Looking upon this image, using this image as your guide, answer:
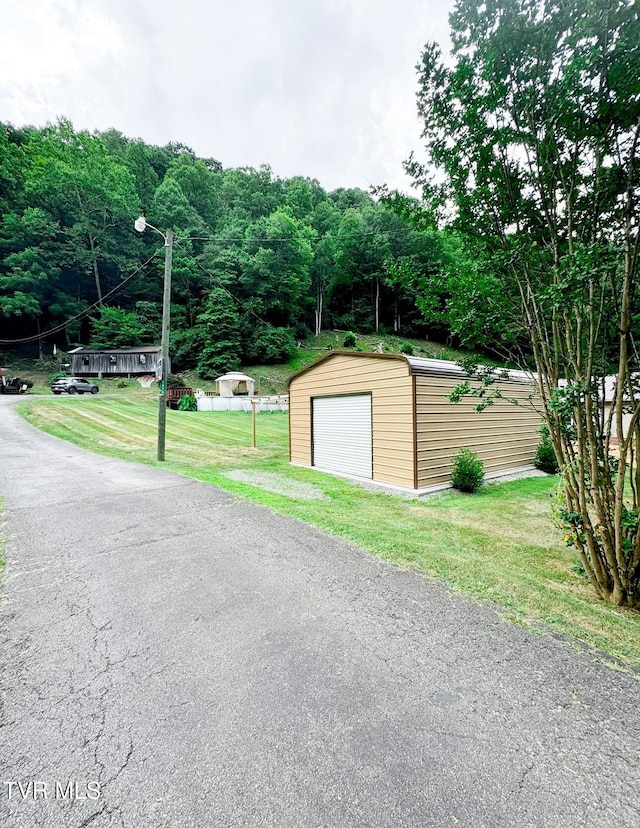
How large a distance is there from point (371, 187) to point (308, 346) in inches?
1264

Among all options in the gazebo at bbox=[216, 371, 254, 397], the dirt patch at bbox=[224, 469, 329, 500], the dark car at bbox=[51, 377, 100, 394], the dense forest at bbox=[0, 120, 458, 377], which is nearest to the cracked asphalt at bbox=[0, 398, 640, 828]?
the dirt patch at bbox=[224, 469, 329, 500]

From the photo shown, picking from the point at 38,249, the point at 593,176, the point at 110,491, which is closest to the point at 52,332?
the point at 38,249

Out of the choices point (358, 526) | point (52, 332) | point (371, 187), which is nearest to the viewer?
point (371, 187)

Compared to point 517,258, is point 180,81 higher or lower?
higher

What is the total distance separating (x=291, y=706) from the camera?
1745mm

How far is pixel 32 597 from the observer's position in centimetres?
283

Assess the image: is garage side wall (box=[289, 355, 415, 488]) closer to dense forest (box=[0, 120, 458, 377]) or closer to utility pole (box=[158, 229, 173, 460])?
utility pole (box=[158, 229, 173, 460])

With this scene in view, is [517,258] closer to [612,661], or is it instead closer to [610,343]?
[610,343]

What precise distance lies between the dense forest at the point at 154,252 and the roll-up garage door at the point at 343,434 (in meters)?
21.1

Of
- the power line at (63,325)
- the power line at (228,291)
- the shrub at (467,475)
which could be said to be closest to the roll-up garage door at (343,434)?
the shrub at (467,475)

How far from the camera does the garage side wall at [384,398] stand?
22.8 ft

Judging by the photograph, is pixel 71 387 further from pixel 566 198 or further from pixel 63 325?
pixel 566 198

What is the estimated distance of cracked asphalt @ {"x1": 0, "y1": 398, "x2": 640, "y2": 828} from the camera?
4.24ft

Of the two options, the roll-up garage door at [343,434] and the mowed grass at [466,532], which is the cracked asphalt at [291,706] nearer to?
the mowed grass at [466,532]
